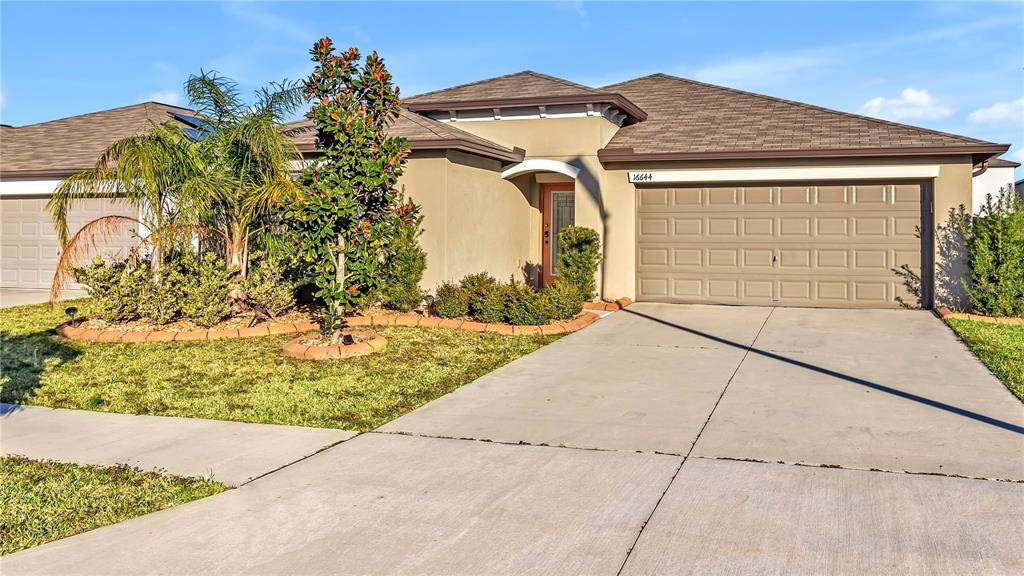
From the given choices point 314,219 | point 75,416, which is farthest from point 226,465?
point 314,219

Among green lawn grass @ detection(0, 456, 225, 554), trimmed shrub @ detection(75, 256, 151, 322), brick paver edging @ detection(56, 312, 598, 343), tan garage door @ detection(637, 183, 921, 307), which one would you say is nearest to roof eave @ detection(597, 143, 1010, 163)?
tan garage door @ detection(637, 183, 921, 307)

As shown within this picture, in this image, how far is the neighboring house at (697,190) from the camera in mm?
13750

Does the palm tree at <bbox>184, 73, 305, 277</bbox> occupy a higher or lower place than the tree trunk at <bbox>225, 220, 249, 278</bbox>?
higher

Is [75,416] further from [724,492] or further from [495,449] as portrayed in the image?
[724,492]

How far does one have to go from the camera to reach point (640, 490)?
5.19 m

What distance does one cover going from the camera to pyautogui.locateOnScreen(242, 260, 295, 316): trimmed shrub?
38.8ft

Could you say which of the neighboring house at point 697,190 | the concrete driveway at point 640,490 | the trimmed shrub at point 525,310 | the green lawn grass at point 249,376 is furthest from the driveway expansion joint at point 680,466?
the neighboring house at point 697,190

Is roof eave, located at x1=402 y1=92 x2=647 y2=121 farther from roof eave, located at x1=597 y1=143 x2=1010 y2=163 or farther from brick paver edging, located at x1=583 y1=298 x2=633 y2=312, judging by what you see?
brick paver edging, located at x1=583 y1=298 x2=633 y2=312

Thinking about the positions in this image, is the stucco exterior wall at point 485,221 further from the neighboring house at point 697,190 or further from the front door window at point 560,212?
the front door window at point 560,212

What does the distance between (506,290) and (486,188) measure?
3.12 metres

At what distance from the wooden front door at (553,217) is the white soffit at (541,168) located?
1426 mm

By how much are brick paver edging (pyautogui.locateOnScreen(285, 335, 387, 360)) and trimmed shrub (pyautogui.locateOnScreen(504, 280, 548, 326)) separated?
90.0 inches

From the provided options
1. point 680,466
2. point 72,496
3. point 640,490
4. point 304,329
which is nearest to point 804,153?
point 304,329

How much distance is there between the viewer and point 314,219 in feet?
33.1
